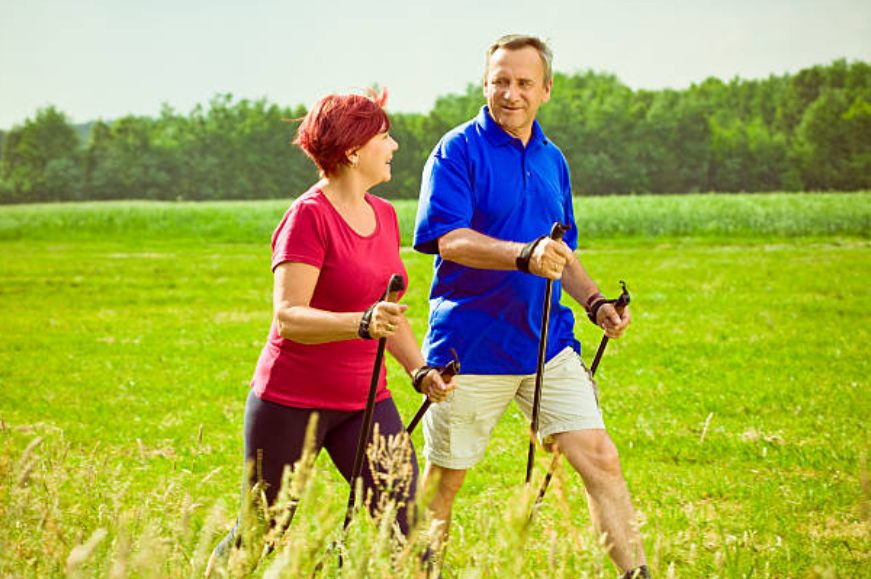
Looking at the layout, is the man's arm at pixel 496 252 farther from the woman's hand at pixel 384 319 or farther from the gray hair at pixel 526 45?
the gray hair at pixel 526 45

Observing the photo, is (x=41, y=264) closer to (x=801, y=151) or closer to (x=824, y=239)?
(x=824, y=239)

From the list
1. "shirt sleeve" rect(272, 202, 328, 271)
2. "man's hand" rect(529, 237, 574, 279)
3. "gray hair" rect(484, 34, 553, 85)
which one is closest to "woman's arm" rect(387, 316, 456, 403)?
"shirt sleeve" rect(272, 202, 328, 271)

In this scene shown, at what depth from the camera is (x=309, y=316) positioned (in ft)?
11.7

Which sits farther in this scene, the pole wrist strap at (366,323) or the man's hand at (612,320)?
the man's hand at (612,320)

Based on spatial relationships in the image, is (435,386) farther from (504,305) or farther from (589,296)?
(589,296)

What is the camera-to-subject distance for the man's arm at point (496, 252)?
3691mm

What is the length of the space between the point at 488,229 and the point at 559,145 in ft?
334

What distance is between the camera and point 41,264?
→ 87.0ft

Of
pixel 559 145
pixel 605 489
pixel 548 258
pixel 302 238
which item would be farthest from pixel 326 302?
pixel 559 145

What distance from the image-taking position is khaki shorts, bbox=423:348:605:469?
14.2ft

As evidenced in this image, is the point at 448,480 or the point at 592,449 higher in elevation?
the point at 592,449

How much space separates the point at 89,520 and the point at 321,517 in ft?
5.55

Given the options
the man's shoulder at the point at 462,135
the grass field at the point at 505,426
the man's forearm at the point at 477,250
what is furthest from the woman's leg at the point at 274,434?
the man's shoulder at the point at 462,135

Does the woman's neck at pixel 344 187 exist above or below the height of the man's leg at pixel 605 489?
above
